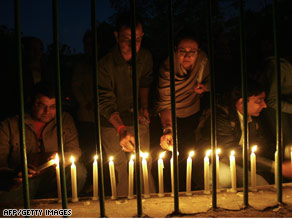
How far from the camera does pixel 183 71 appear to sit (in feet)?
13.1

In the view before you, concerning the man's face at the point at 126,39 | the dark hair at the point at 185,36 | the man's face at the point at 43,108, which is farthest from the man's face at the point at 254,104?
the man's face at the point at 43,108

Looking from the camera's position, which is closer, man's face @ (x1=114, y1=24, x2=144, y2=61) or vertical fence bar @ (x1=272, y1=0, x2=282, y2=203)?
vertical fence bar @ (x1=272, y1=0, x2=282, y2=203)

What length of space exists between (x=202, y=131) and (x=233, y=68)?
1.39 metres

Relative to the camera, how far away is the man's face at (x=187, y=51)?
3816 mm

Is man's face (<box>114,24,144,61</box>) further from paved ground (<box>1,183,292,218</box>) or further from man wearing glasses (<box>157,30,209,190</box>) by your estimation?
paved ground (<box>1,183,292,218</box>)

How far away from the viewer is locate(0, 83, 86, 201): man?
3.60 metres

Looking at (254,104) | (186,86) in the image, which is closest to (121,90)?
(186,86)

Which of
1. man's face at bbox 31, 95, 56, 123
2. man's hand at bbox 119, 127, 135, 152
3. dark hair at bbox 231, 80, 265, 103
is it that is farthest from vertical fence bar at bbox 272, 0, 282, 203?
man's face at bbox 31, 95, 56, 123

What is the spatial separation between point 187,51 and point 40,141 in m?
2.29

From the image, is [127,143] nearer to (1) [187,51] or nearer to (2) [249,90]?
(1) [187,51]

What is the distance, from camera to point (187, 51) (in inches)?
151

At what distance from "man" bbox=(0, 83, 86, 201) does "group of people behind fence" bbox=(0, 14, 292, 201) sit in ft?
0.04

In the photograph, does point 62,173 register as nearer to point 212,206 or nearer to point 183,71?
point 212,206

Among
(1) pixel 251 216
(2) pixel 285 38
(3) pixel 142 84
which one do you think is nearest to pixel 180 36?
(3) pixel 142 84
